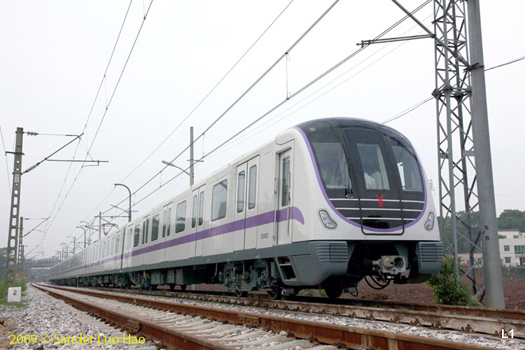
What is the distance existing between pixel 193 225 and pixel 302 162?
6191mm

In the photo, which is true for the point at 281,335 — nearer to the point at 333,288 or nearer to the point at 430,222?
the point at 430,222

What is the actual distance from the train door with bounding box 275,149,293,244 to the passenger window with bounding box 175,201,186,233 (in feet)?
20.6

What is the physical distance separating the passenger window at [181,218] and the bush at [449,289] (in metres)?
7.40

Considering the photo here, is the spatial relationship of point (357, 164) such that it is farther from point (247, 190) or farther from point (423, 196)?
point (247, 190)

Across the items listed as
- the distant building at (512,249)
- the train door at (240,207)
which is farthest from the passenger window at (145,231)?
the distant building at (512,249)

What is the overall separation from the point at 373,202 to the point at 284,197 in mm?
1605

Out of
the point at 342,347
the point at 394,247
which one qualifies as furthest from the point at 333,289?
the point at 342,347

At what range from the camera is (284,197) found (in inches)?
370

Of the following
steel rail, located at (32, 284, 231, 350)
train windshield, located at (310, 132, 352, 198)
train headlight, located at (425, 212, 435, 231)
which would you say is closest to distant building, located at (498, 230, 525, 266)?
train headlight, located at (425, 212, 435, 231)

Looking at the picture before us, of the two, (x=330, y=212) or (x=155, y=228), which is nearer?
(x=330, y=212)

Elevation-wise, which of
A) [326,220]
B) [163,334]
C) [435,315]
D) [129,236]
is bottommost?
[163,334]

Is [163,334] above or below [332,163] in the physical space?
below

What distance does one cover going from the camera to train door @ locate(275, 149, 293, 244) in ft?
29.7

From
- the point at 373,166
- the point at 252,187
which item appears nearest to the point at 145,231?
the point at 252,187
